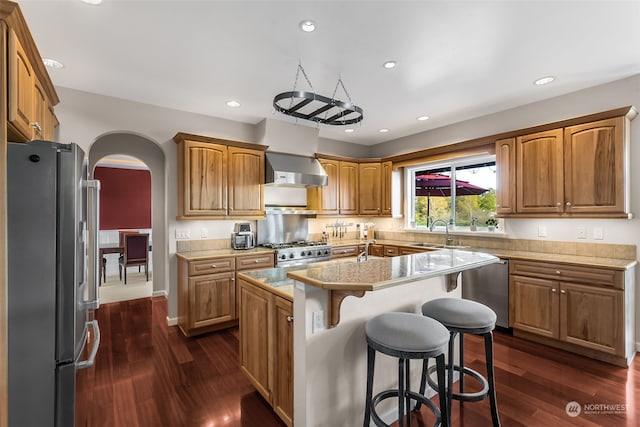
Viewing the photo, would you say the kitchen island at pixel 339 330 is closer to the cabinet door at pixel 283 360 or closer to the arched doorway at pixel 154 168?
the cabinet door at pixel 283 360

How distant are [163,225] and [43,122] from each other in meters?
2.86

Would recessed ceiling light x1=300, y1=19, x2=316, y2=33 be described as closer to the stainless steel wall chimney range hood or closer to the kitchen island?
the kitchen island

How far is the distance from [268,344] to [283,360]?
7.6 inches

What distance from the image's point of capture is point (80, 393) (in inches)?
69.4

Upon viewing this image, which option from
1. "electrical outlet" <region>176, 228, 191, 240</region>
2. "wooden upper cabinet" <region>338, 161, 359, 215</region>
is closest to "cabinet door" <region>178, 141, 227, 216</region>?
"electrical outlet" <region>176, 228, 191, 240</region>

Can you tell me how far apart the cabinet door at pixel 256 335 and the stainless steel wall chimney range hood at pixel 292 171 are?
6.84 feet

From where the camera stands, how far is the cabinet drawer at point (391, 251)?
15.6 ft

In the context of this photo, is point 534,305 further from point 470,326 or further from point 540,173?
point 470,326

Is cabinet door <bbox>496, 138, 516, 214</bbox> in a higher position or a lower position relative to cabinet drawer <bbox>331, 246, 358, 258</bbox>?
higher

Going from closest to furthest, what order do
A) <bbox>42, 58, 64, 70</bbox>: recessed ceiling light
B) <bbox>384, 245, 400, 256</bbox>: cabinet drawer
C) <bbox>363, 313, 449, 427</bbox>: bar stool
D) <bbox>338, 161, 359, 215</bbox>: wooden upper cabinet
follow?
→ <bbox>363, 313, 449, 427</bbox>: bar stool, <bbox>42, 58, 64, 70</bbox>: recessed ceiling light, <bbox>384, 245, 400, 256</bbox>: cabinet drawer, <bbox>338, 161, 359, 215</bbox>: wooden upper cabinet

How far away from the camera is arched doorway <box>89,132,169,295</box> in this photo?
4.49m

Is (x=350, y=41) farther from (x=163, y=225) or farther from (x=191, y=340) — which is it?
(x=163, y=225)

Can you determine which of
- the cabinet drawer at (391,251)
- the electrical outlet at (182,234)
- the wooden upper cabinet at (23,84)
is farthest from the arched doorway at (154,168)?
the cabinet drawer at (391,251)

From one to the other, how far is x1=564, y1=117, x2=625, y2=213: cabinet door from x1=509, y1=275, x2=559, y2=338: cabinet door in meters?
0.88
